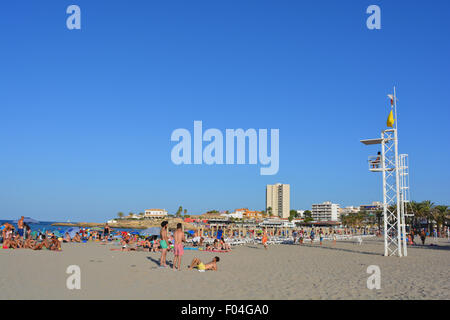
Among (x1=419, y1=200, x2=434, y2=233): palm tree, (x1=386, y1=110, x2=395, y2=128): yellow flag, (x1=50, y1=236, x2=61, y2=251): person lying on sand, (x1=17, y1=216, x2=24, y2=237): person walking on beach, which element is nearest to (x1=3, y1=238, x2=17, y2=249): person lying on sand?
(x1=50, y1=236, x2=61, y2=251): person lying on sand

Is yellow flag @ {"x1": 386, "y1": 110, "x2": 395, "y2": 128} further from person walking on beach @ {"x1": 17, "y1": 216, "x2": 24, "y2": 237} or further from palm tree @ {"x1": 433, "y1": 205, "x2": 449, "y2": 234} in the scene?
palm tree @ {"x1": 433, "y1": 205, "x2": 449, "y2": 234}

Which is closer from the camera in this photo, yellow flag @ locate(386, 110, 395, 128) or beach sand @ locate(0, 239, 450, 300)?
beach sand @ locate(0, 239, 450, 300)

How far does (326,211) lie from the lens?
183 metres

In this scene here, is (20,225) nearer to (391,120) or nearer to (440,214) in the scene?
(391,120)

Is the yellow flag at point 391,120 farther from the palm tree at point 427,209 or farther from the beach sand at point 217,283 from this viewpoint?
the palm tree at point 427,209

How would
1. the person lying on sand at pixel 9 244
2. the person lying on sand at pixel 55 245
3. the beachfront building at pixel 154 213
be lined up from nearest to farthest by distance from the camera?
1. the person lying on sand at pixel 55 245
2. the person lying on sand at pixel 9 244
3. the beachfront building at pixel 154 213

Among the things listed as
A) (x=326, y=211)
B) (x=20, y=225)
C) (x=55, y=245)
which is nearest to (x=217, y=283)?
(x=55, y=245)

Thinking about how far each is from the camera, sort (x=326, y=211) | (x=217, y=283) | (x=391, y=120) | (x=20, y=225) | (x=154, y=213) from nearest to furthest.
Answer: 1. (x=217, y=283)
2. (x=391, y=120)
3. (x=20, y=225)
4. (x=154, y=213)
5. (x=326, y=211)

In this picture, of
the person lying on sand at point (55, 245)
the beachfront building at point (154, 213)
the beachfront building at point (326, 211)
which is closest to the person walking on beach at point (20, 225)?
the person lying on sand at point (55, 245)

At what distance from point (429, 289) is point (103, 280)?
8.20m

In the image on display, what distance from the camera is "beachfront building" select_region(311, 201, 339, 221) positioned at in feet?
598

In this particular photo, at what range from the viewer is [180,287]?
8.91m

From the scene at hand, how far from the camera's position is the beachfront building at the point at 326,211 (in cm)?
18225
